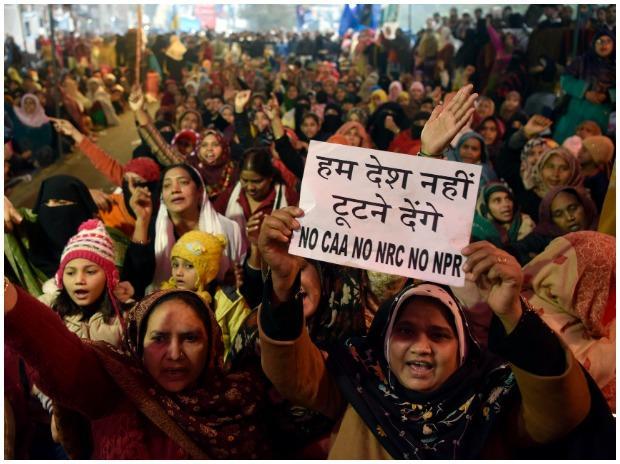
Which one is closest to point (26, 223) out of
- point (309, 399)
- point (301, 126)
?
point (309, 399)

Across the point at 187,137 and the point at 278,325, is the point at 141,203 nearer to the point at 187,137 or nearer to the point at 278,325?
the point at 278,325

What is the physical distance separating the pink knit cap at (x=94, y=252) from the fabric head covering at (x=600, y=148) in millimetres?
3268

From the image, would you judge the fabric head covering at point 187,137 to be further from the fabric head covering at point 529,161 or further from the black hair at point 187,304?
the black hair at point 187,304

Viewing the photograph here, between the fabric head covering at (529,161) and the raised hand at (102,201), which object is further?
the fabric head covering at (529,161)

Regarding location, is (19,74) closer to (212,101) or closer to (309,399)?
(212,101)

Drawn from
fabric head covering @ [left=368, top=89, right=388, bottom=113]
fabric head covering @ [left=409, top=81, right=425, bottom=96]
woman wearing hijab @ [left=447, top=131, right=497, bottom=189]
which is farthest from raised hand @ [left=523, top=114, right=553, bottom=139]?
fabric head covering @ [left=409, top=81, right=425, bottom=96]

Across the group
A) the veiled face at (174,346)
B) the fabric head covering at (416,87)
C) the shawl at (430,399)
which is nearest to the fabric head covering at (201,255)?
the veiled face at (174,346)

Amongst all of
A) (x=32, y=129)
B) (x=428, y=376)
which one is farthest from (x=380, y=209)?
(x=32, y=129)

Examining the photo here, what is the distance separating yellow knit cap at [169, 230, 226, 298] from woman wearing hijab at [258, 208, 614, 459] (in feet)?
2.60

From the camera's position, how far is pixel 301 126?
652cm

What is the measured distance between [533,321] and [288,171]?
2413 millimetres

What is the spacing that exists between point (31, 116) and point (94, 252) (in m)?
2.96

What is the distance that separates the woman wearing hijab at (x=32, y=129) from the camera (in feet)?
15.6

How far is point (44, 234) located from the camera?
9.31 ft
